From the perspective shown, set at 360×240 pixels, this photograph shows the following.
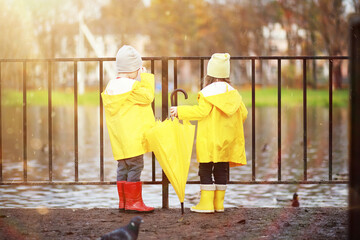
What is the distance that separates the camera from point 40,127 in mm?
21141

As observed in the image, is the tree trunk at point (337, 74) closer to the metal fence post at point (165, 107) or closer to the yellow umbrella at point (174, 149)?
the metal fence post at point (165, 107)

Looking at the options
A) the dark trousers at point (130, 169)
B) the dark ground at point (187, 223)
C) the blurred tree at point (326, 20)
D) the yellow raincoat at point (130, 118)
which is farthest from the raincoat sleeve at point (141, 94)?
the blurred tree at point (326, 20)

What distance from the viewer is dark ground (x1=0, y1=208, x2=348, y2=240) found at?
5078mm

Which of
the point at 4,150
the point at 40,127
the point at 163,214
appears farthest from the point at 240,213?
the point at 40,127

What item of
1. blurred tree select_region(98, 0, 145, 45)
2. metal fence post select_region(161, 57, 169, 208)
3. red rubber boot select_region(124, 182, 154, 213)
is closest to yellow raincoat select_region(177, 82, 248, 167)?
metal fence post select_region(161, 57, 169, 208)

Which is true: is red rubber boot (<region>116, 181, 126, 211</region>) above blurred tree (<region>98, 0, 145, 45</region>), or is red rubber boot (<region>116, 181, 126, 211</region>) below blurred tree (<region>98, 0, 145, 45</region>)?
below

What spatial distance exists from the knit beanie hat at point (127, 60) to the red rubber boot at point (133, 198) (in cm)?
92

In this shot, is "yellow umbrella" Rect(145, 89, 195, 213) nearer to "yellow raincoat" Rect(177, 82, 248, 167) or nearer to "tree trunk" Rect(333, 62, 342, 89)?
"yellow raincoat" Rect(177, 82, 248, 167)

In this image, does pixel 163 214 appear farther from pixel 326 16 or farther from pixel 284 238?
pixel 326 16

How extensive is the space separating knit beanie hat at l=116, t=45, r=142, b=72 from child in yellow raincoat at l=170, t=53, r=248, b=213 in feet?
1.57

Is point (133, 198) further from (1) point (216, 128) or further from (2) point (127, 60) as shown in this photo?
(2) point (127, 60)

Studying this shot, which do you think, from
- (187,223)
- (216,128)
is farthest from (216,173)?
(187,223)

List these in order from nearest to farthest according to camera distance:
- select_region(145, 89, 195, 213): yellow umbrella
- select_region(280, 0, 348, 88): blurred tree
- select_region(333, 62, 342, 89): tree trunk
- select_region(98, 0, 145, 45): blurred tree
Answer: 1. select_region(145, 89, 195, 213): yellow umbrella
2. select_region(280, 0, 348, 88): blurred tree
3. select_region(333, 62, 342, 89): tree trunk
4. select_region(98, 0, 145, 45): blurred tree

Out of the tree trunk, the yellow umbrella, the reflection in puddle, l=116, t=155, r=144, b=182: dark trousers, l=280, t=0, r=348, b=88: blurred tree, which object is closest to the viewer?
the yellow umbrella
